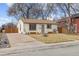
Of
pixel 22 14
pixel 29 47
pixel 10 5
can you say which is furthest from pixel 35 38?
pixel 10 5

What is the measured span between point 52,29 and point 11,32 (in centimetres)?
136

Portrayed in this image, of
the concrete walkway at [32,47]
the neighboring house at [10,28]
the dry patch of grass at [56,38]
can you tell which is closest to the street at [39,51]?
the concrete walkway at [32,47]

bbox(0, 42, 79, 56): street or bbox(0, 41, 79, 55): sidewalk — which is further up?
bbox(0, 41, 79, 55): sidewalk

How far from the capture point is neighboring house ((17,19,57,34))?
282 inches

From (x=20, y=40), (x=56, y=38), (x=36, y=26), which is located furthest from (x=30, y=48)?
(x=56, y=38)

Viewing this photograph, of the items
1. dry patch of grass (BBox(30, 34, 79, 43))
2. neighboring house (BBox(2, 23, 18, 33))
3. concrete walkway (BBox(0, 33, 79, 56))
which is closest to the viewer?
concrete walkway (BBox(0, 33, 79, 56))

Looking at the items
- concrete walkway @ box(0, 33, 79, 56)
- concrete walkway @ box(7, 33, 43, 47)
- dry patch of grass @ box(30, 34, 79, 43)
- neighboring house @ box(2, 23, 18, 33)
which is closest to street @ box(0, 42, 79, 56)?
concrete walkway @ box(0, 33, 79, 56)

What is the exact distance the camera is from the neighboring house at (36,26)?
23.5ft

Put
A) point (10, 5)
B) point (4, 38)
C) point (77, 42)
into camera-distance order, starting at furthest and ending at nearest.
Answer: point (77, 42)
point (4, 38)
point (10, 5)

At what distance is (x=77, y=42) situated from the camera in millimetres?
7859

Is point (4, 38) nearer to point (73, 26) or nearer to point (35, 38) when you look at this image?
point (35, 38)

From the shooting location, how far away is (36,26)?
7.31m

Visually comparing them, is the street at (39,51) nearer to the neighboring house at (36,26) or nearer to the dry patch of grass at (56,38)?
the dry patch of grass at (56,38)

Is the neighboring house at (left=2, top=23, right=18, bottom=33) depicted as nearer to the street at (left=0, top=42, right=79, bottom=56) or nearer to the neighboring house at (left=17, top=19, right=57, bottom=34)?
the neighboring house at (left=17, top=19, right=57, bottom=34)
